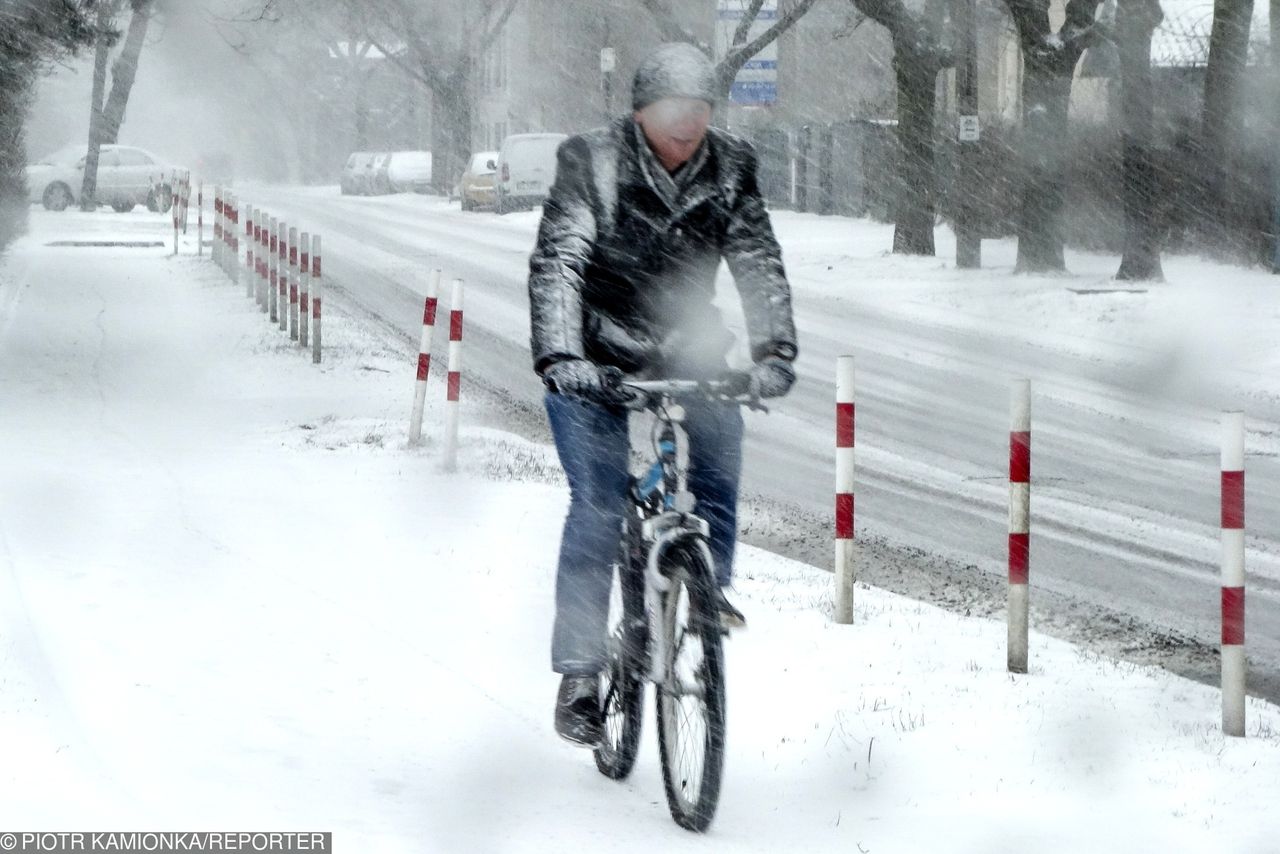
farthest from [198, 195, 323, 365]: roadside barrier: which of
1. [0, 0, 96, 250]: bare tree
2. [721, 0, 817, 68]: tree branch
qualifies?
[721, 0, 817, 68]: tree branch

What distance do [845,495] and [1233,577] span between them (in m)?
1.79

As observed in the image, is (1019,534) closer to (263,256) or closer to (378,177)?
(263,256)

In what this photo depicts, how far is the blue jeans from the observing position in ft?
16.3

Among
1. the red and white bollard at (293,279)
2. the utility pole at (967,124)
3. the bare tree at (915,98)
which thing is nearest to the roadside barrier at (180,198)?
the bare tree at (915,98)

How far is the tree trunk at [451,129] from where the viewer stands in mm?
54750

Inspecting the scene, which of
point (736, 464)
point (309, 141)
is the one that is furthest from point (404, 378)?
point (309, 141)

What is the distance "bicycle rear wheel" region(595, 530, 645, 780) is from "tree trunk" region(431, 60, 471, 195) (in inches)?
1938

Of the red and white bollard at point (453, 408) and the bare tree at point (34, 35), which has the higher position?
the bare tree at point (34, 35)

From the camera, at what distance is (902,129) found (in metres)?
28.9

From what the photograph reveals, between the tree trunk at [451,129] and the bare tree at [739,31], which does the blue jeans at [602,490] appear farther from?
the tree trunk at [451,129]

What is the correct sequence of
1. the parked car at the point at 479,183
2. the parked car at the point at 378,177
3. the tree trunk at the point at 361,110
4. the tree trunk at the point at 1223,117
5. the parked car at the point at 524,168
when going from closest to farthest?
1. the tree trunk at the point at 1223,117
2. the parked car at the point at 524,168
3. the parked car at the point at 479,183
4. the parked car at the point at 378,177
5. the tree trunk at the point at 361,110

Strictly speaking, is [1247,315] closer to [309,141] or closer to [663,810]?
[663,810]

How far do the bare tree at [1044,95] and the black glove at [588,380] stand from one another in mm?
20692

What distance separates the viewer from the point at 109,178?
4459cm
